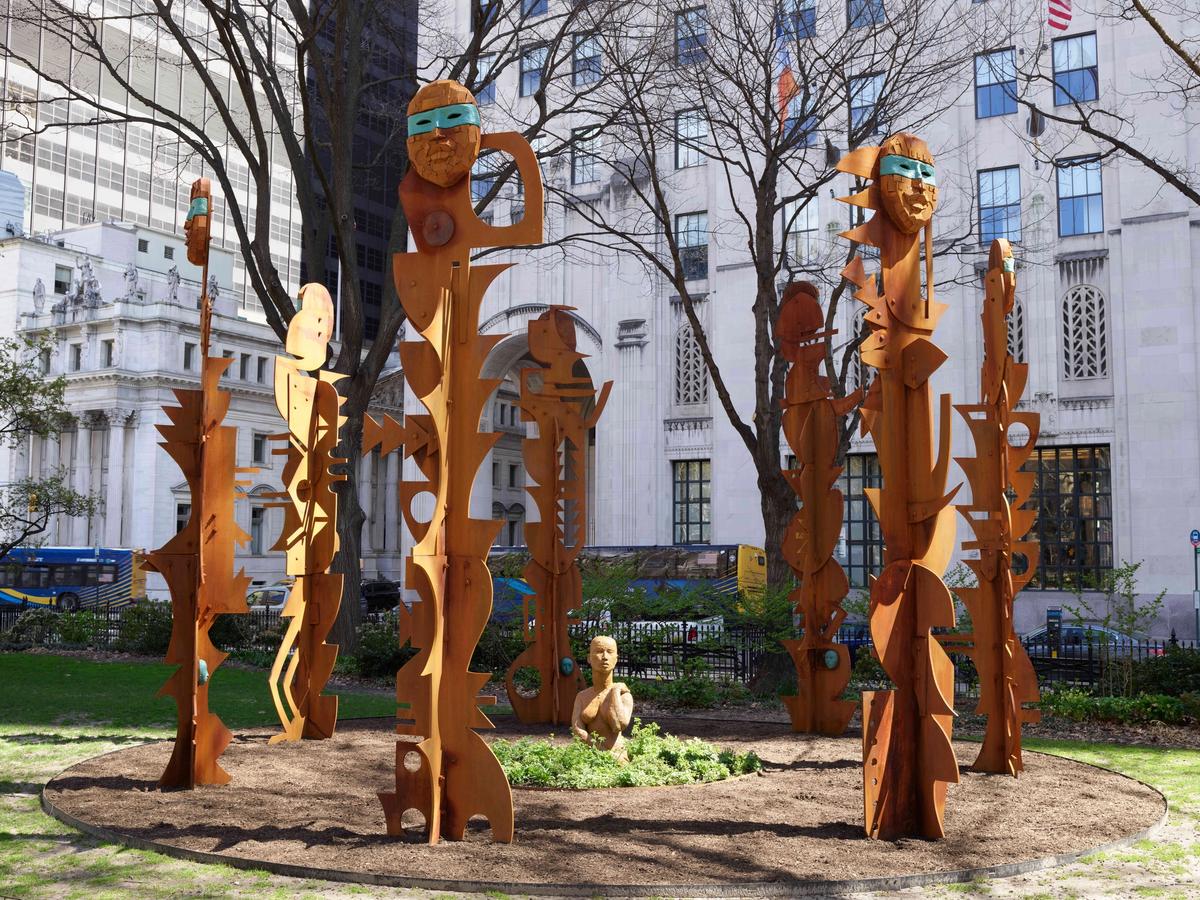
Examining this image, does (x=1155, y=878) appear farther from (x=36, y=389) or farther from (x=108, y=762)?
(x=36, y=389)

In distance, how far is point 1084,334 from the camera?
1457 inches

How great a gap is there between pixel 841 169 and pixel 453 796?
206 inches

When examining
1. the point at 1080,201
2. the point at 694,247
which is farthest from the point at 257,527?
the point at 1080,201

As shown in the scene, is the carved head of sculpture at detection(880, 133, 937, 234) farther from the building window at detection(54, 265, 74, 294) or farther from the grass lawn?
the building window at detection(54, 265, 74, 294)

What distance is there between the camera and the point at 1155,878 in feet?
22.6

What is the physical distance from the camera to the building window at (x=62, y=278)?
7381 centimetres

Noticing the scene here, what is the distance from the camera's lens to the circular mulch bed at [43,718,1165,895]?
22.0ft

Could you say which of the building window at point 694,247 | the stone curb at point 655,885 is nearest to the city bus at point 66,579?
the building window at point 694,247

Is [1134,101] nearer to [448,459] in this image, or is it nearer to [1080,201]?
[1080,201]

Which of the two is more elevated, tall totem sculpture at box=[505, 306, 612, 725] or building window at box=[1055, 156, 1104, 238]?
building window at box=[1055, 156, 1104, 238]

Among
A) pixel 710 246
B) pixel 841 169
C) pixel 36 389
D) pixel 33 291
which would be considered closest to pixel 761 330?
pixel 841 169

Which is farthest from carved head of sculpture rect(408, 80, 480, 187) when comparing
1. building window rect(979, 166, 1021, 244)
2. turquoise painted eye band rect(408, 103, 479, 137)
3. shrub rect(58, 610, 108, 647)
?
building window rect(979, 166, 1021, 244)

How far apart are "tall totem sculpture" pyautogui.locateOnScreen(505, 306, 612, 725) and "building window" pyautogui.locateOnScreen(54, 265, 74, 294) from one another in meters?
69.3

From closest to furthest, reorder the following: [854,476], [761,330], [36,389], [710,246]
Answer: [761,330] → [36,389] → [854,476] → [710,246]
